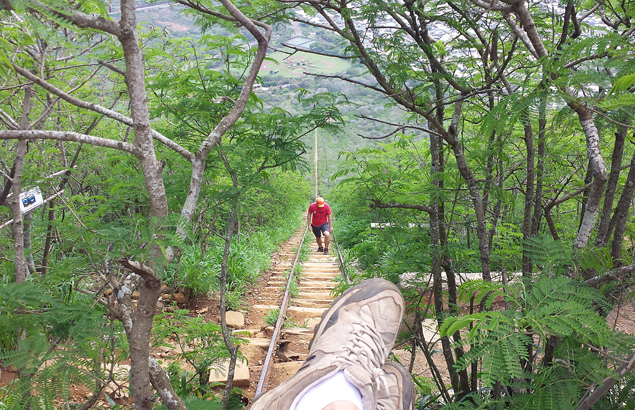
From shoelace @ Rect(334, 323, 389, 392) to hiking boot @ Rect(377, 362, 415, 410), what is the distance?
41 mm

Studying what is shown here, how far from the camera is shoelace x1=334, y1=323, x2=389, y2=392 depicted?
1.94 meters

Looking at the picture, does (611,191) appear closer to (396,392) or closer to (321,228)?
(396,392)

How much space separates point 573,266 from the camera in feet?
5.41

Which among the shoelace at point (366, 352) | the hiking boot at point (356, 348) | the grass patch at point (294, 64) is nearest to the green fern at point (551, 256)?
the hiking boot at point (356, 348)

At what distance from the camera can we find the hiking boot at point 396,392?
74.7 inches

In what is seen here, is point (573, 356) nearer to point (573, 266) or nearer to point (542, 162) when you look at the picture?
point (573, 266)

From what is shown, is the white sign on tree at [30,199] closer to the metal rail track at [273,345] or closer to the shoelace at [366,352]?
the metal rail track at [273,345]

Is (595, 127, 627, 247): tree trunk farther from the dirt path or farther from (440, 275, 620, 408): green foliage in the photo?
the dirt path

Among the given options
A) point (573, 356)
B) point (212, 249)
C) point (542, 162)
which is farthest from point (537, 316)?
point (212, 249)

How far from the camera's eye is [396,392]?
1956 mm

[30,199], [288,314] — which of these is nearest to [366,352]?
[30,199]

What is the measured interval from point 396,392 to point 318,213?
761cm

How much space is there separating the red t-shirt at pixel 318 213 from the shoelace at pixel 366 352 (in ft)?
23.9

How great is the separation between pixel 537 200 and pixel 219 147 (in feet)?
7.69
